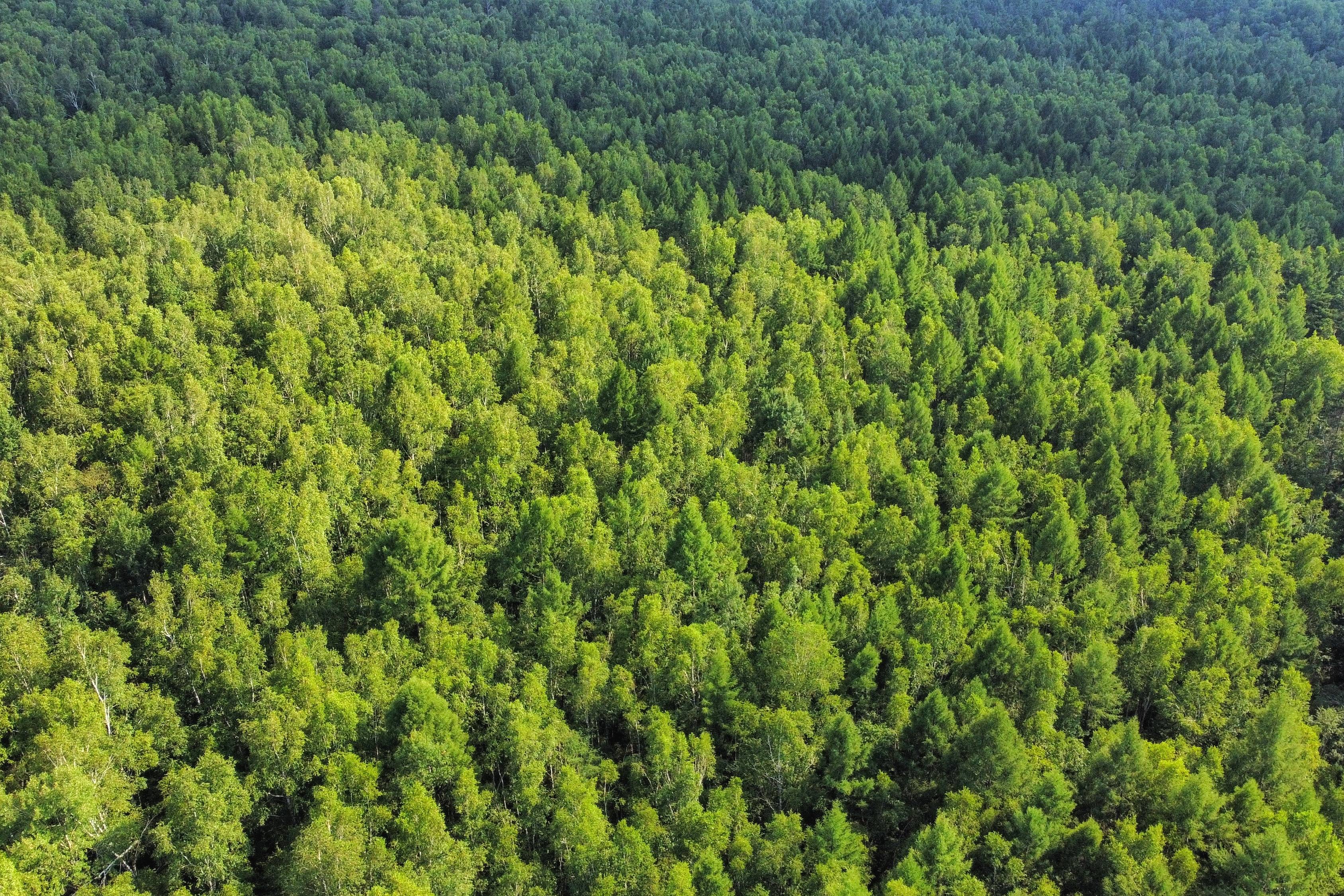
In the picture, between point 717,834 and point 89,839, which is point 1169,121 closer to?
point 717,834

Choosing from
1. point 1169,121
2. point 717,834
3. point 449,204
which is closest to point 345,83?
point 449,204

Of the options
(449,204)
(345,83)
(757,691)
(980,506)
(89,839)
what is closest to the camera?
(89,839)

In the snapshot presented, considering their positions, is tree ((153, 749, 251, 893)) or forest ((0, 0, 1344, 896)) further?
forest ((0, 0, 1344, 896))

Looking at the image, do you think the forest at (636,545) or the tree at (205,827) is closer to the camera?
the tree at (205,827)

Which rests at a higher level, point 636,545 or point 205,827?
point 636,545

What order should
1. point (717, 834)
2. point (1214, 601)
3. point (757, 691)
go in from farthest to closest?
1. point (1214, 601)
2. point (757, 691)
3. point (717, 834)

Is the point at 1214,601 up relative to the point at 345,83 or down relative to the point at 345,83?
down

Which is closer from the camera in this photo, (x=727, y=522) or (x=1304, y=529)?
(x=727, y=522)

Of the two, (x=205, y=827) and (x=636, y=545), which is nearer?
(x=205, y=827)
